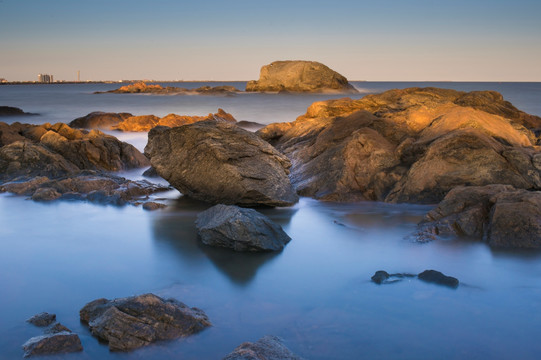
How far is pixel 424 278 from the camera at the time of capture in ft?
16.1

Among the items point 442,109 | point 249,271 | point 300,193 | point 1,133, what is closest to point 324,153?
point 300,193

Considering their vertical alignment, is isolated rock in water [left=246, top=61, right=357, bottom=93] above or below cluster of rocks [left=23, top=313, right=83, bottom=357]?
above

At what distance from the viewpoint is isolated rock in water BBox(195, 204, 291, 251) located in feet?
18.8

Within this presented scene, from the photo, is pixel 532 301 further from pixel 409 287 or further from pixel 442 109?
pixel 442 109

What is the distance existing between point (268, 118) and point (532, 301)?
22451 mm

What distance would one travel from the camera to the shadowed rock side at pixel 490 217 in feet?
18.9

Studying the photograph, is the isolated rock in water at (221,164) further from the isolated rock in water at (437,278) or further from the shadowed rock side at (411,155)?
the isolated rock in water at (437,278)

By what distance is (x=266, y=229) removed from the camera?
599cm

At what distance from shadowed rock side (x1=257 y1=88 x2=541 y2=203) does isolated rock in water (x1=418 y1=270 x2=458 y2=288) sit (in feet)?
10.0

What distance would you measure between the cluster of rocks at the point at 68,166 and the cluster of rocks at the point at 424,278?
15.4 feet

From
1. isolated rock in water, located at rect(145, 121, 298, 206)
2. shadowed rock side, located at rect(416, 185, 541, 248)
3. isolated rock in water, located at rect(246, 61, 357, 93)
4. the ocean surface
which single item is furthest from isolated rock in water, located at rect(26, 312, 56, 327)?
isolated rock in water, located at rect(246, 61, 357, 93)

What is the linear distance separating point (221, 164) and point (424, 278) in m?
3.97

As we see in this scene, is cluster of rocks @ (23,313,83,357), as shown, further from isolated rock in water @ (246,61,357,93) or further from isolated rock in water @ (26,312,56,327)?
isolated rock in water @ (246,61,357,93)

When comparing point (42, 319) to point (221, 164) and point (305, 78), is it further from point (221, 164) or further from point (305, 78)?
point (305, 78)
